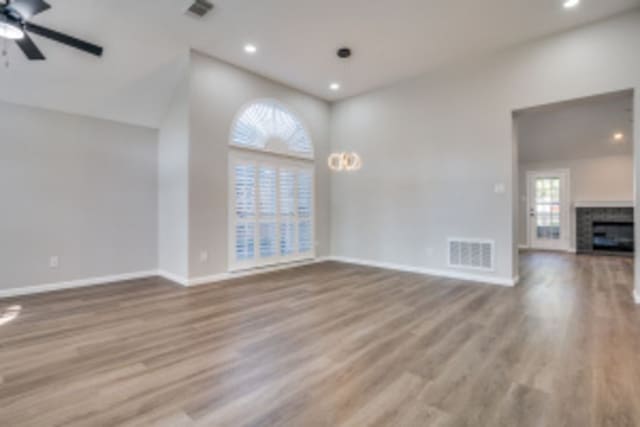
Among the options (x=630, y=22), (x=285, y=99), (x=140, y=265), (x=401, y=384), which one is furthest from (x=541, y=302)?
(x=140, y=265)

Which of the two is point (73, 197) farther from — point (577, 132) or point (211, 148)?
point (577, 132)

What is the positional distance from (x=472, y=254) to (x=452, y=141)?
5.93 feet

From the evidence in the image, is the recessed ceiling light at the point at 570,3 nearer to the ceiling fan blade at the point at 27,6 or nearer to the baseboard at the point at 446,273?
the baseboard at the point at 446,273

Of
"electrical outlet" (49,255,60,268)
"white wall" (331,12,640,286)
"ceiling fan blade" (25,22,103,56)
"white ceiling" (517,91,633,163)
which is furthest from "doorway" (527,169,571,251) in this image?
"electrical outlet" (49,255,60,268)

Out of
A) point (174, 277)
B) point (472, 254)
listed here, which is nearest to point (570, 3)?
point (472, 254)

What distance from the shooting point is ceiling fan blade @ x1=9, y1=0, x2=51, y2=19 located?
232 cm

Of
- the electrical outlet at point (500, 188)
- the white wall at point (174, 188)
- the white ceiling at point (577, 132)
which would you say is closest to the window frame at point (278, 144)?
the white wall at point (174, 188)

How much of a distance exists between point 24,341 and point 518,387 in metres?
3.83

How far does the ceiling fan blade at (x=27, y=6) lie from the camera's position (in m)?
2.32

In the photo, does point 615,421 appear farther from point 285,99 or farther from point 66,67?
point 66,67

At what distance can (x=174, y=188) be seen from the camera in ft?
15.4

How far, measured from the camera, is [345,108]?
636 cm

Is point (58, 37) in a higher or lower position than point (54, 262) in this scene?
higher

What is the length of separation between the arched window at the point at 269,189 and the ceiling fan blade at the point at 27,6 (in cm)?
263
